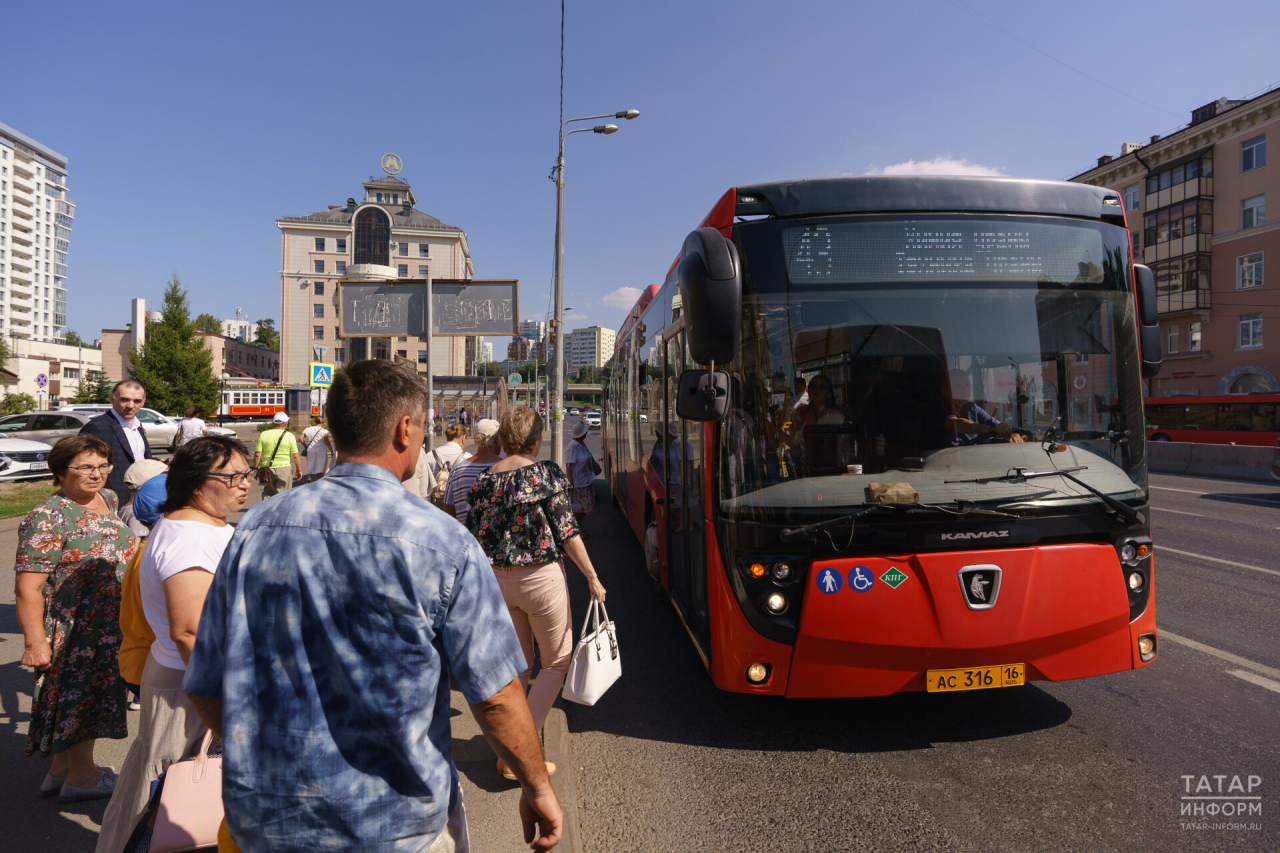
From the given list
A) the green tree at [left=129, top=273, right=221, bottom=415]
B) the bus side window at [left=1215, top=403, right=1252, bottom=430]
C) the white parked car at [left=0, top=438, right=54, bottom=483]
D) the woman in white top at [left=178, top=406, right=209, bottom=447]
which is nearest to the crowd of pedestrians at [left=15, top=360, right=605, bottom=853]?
the woman in white top at [left=178, top=406, right=209, bottom=447]

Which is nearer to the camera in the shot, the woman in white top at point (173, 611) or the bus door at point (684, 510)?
the woman in white top at point (173, 611)

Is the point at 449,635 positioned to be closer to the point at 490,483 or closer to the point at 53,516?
the point at 490,483

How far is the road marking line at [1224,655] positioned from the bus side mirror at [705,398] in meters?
4.34

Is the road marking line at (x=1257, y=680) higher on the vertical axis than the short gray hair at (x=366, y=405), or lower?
lower

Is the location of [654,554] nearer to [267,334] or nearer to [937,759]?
[937,759]

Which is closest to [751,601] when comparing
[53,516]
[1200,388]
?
[53,516]

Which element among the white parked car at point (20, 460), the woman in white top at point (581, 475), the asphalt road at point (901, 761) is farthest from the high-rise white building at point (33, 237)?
the asphalt road at point (901, 761)

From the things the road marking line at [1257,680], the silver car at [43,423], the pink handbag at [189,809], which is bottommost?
the road marking line at [1257,680]

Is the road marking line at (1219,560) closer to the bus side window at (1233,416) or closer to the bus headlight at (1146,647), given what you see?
the bus headlight at (1146,647)

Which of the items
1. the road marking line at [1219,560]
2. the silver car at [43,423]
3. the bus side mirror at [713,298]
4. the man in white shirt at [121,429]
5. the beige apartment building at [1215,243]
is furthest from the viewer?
the beige apartment building at [1215,243]

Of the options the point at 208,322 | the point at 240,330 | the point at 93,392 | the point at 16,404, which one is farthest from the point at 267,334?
the point at 16,404

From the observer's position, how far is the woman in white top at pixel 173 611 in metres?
2.29

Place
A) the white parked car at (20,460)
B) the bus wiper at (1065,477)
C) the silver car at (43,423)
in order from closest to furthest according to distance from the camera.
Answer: the bus wiper at (1065,477)
the white parked car at (20,460)
the silver car at (43,423)

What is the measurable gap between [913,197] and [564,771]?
3577 millimetres
